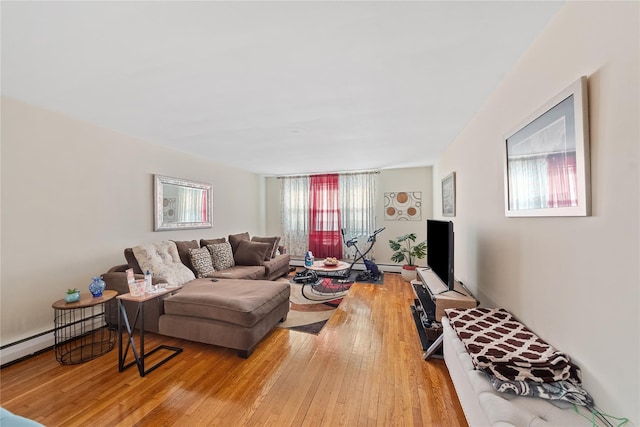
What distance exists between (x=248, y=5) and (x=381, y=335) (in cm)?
300

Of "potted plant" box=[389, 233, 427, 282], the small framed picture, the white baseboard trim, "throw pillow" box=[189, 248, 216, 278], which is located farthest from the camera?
"potted plant" box=[389, 233, 427, 282]

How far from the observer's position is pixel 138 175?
3293mm

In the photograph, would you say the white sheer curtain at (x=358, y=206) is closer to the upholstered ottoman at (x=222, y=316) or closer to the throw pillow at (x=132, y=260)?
the upholstered ottoman at (x=222, y=316)

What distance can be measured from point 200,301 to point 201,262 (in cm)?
132

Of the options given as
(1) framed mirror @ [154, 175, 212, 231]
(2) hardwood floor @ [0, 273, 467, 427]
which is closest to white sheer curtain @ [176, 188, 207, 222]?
(1) framed mirror @ [154, 175, 212, 231]

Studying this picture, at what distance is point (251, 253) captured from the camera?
4.32m

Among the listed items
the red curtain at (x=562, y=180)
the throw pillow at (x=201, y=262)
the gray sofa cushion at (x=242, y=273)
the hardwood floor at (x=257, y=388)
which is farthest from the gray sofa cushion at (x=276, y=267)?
the red curtain at (x=562, y=180)

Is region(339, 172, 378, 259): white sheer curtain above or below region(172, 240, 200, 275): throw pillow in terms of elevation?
above

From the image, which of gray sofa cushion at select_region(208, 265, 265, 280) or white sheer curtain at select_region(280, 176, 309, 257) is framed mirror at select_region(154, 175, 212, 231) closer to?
gray sofa cushion at select_region(208, 265, 265, 280)

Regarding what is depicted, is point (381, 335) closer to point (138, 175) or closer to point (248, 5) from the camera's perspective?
point (248, 5)

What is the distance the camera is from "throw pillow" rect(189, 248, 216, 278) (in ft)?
11.3

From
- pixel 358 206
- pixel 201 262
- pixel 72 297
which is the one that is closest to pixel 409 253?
pixel 358 206

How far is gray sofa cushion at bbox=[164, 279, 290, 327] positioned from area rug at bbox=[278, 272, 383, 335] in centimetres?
43

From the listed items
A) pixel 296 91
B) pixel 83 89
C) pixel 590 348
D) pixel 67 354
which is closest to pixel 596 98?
pixel 590 348
